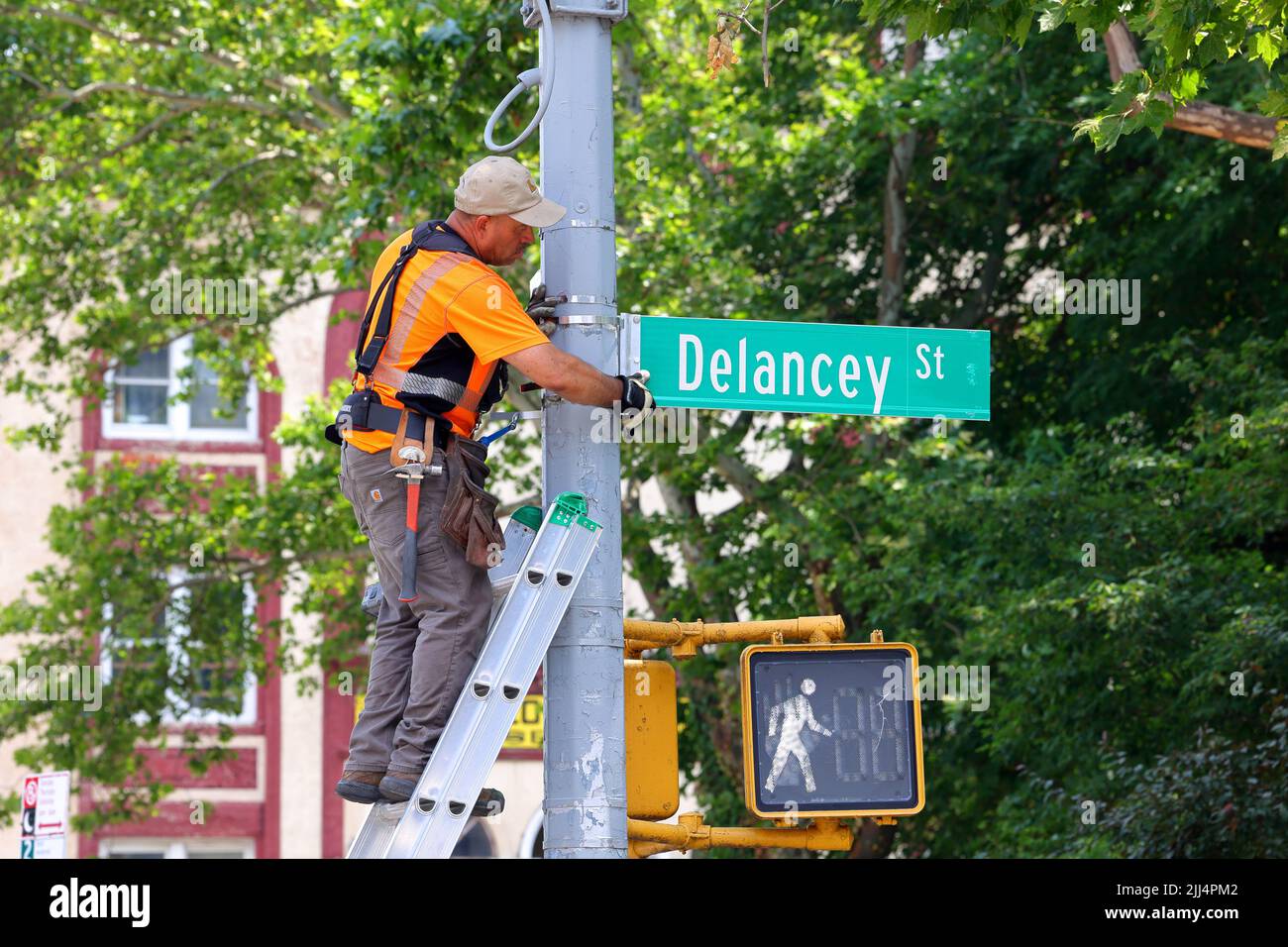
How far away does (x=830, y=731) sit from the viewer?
16.6ft

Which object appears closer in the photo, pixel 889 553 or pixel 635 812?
pixel 635 812

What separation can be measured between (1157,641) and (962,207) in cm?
640

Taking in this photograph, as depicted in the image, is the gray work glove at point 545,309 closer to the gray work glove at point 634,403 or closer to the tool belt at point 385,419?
the gray work glove at point 634,403

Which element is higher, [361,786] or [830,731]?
[830,731]

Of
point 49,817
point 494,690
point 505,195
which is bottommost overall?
point 49,817

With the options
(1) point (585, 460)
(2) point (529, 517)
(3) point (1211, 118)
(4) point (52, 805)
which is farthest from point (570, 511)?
(4) point (52, 805)

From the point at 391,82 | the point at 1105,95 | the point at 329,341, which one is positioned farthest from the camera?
the point at 329,341

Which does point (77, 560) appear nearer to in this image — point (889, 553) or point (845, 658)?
point (889, 553)

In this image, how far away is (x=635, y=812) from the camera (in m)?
4.96

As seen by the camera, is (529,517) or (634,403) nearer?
(634,403)

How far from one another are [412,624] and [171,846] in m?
21.6

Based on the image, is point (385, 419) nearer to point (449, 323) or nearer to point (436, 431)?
point (436, 431)

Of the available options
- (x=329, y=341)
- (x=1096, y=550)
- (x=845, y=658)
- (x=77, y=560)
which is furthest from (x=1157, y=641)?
(x=329, y=341)

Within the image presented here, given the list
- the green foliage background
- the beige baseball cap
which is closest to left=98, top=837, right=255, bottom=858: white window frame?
the green foliage background
